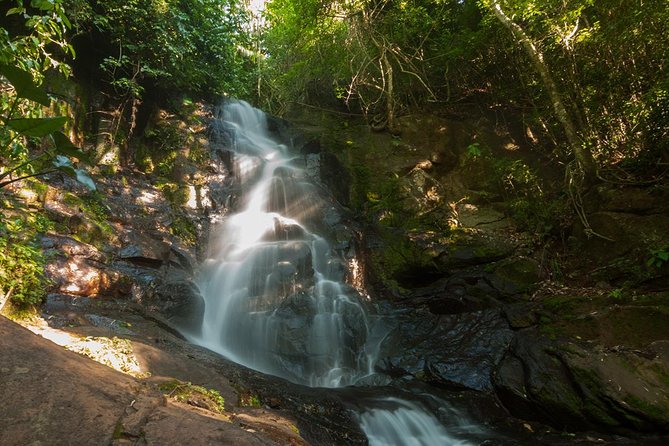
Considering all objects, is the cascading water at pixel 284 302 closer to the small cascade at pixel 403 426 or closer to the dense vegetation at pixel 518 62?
the small cascade at pixel 403 426

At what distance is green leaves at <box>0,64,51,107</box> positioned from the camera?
2417mm

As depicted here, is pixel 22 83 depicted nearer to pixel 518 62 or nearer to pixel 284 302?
pixel 284 302

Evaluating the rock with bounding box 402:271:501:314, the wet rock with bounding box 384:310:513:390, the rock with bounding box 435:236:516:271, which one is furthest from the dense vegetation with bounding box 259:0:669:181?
the wet rock with bounding box 384:310:513:390

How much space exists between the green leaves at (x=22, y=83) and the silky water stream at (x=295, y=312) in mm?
4718

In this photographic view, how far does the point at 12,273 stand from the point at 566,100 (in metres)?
10.7

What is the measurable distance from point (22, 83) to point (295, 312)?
5966 mm

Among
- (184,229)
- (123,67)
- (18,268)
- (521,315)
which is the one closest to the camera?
(18,268)

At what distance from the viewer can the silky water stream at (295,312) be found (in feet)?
18.8

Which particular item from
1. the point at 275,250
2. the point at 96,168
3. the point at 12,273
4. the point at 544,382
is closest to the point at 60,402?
the point at 12,273

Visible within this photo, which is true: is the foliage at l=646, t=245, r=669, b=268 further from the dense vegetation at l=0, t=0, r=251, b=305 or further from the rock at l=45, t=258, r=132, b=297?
the dense vegetation at l=0, t=0, r=251, b=305

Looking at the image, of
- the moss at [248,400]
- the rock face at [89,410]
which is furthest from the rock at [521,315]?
the rock face at [89,410]

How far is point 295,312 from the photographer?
25.3ft

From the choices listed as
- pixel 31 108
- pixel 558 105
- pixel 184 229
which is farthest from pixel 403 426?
pixel 558 105

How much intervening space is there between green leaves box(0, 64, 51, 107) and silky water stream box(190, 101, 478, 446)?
15.5ft
